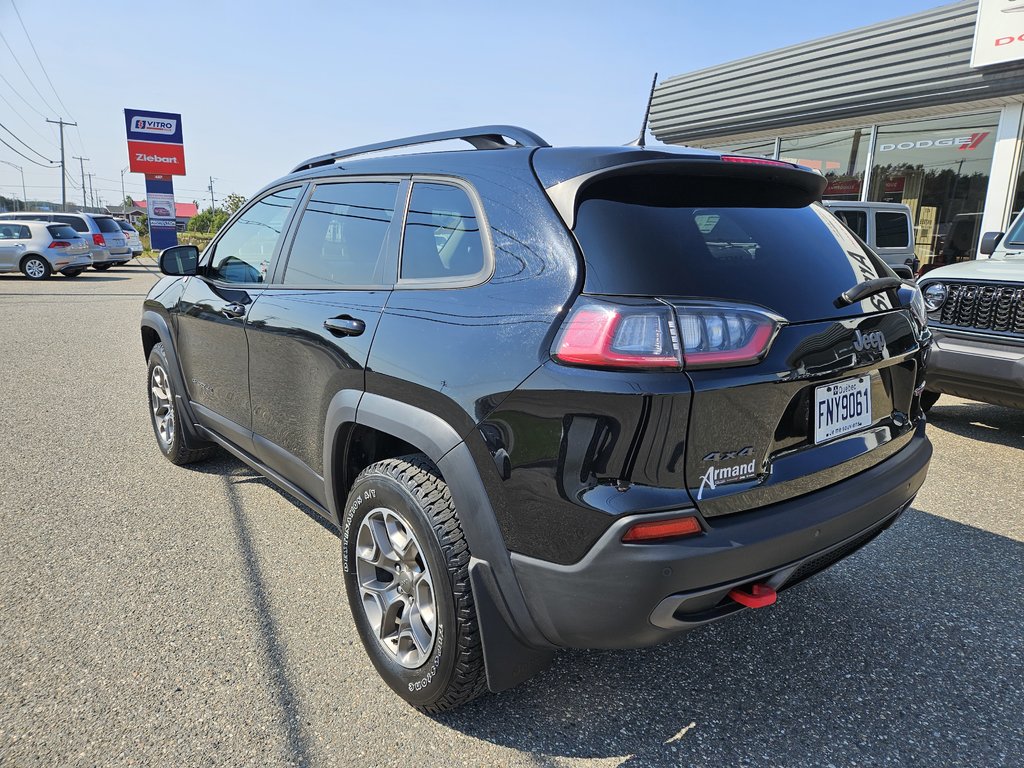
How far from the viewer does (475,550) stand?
1.95m

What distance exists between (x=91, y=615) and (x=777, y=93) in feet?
46.2

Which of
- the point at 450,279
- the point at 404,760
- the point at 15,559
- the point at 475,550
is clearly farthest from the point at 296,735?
the point at 15,559

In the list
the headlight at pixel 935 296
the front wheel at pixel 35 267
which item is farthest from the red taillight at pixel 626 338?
the front wheel at pixel 35 267

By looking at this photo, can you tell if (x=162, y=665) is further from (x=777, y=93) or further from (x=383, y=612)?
(x=777, y=93)

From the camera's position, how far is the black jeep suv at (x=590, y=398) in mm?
1729

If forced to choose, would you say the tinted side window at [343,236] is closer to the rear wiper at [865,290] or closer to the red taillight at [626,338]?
the red taillight at [626,338]

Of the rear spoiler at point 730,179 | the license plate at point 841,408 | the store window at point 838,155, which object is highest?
the store window at point 838,155

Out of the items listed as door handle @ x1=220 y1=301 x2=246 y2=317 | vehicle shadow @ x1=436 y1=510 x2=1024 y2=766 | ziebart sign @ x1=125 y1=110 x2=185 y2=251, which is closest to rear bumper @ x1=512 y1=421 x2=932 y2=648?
vehicle shadow @ x1=436 y1=510 x2=1024 y2=766

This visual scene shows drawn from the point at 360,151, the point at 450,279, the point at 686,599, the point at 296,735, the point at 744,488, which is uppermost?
the point at 360,151

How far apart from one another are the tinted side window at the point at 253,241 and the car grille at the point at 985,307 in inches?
175

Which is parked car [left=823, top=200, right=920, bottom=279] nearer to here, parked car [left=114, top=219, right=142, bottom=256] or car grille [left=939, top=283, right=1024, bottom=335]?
car grille [left=939, top=283, right=1024, bottom=335]

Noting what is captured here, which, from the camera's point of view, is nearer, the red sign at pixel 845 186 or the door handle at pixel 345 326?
the door handle at pixel 345 326

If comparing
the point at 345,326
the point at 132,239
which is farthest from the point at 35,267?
the point at 345,326

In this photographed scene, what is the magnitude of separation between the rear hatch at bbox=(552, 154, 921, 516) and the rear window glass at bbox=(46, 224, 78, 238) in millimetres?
21209
